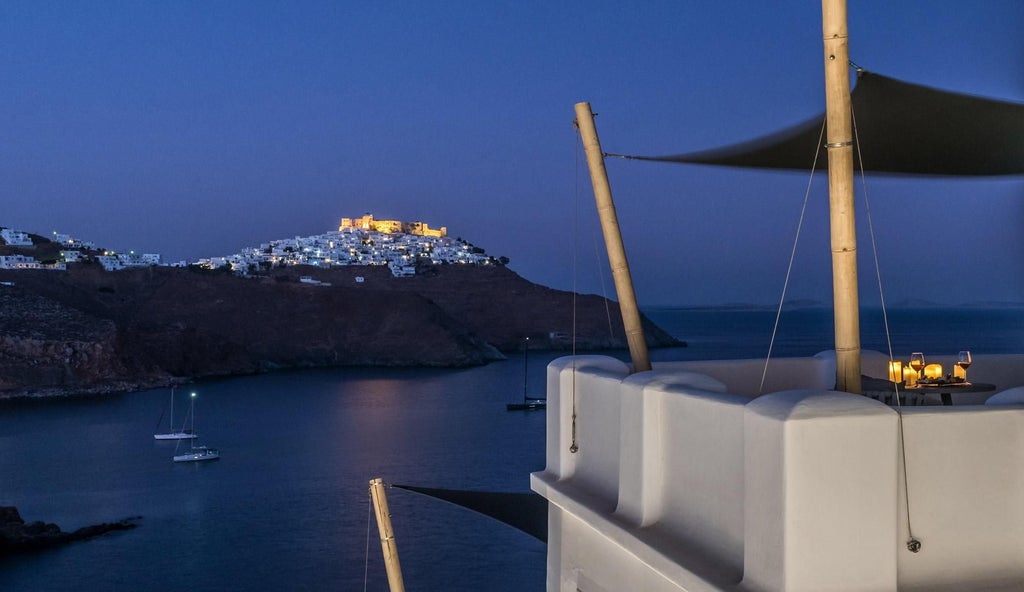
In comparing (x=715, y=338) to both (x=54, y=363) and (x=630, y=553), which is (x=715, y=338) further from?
(x=630, y=553)

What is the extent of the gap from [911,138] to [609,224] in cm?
194

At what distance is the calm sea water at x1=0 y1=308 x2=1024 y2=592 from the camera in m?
21.1

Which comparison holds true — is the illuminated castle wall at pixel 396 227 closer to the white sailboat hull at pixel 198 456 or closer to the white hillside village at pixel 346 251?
the white hillside village at pixel 346 251

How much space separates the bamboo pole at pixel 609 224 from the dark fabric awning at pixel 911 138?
0.45 m

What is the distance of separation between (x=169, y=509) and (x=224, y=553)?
4828 mm

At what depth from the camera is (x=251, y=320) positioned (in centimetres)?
8162

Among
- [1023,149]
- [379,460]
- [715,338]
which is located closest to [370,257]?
[715,338]

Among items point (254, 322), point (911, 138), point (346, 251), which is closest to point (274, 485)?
point (911, 138)

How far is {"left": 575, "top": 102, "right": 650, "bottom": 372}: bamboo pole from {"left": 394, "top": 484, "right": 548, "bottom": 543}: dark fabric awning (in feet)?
7.68

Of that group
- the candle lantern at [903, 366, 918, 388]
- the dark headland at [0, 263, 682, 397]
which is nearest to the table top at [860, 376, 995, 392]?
the candle lantern at [903, 366, 918, 388]

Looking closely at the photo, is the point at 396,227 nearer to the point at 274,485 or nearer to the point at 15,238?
the point at 15,238

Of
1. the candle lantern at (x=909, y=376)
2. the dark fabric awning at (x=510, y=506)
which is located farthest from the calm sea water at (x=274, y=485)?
the candle lantern at (x=909, y=376)

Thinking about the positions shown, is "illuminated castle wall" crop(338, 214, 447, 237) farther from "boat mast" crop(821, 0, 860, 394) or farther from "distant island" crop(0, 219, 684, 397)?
"boat mast" crop(821, 0, 860, 394)

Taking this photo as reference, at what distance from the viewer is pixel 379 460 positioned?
1369 inches
